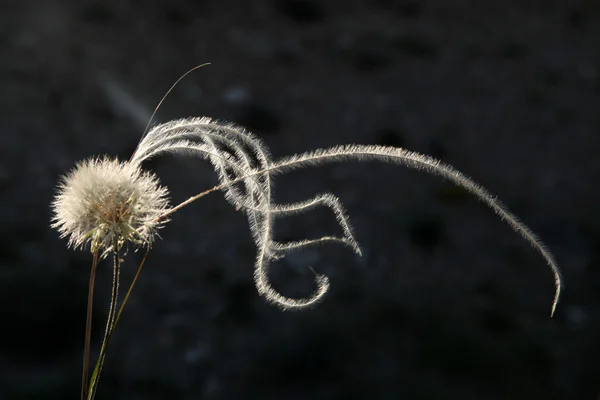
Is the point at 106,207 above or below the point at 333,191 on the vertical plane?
below

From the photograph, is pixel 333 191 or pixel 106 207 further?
pixel 333 191

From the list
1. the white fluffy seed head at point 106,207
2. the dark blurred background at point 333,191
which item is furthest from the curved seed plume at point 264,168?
the dark blurred background at point 333,191

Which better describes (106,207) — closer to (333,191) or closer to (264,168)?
(264,168)

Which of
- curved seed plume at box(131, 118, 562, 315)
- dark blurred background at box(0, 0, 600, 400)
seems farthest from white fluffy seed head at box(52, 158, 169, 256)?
dark blurred background at box(0, 0, 600, 400)

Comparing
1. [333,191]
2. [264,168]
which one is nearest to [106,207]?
[264,168]

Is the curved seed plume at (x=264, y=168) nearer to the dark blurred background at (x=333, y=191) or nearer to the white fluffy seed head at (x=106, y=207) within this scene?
the white fluffy seed head at (x=106, y=207)
